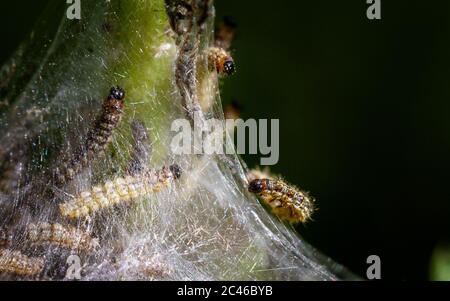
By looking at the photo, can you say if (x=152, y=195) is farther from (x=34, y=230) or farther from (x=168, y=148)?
(x=34, y=230)

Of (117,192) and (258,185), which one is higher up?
(258,185)

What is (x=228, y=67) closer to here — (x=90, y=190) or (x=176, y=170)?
(x=176, y=170)

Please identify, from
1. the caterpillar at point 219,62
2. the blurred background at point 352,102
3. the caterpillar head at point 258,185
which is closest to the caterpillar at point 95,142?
the caterpillar at point 219,62

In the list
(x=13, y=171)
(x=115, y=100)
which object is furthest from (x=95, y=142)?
(x=13, y=171)

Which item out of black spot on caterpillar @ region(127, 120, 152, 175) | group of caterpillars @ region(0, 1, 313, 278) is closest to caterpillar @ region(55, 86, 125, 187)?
group of caterpillars @ region(0, 1, 313, 278)

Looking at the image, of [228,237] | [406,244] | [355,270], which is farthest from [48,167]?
[406,244]
